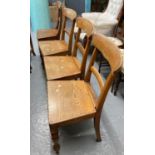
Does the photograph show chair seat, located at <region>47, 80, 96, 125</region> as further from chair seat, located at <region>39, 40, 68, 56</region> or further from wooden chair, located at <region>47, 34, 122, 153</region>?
chair seat, located at <region>39, 40, 68, 56</region>

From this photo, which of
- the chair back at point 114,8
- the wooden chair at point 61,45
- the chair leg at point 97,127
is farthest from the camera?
the chair back at point 114,8

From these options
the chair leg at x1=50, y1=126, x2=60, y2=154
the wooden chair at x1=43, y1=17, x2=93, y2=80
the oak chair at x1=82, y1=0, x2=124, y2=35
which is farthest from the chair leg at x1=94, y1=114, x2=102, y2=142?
the oak chair at x1=82, y1=0, x2=124, y2=35

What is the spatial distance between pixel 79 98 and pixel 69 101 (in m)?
0.08

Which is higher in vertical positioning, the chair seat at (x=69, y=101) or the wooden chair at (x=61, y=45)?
the wooden chair at (x=61, y=45)

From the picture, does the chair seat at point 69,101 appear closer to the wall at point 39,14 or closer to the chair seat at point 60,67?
the chair seat at point 60,67

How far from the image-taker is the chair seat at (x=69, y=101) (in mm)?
1153

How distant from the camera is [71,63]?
181 centimetres

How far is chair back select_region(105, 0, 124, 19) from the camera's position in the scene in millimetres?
2720

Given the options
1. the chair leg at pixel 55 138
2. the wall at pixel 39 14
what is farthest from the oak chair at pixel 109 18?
the chair leg at pixel 55 138

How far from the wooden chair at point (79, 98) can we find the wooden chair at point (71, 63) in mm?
132
